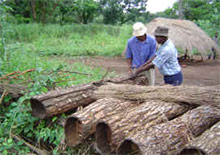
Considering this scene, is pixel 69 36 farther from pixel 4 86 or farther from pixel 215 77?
pixel 4 86

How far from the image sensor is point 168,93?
9.71ft

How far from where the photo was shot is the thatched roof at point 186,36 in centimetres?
931

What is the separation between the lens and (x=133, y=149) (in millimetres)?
2230

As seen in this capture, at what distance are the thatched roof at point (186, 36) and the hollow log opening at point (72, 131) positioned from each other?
7.28m

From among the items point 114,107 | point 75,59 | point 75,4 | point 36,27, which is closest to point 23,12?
point 75,4

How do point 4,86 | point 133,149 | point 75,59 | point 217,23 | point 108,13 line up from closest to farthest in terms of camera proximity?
point 133,149 < point 4,86 < point 217,23 < point 75,59 < point 108,13

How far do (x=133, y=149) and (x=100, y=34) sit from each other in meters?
12.9

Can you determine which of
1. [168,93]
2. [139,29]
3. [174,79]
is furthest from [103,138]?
[139,29]

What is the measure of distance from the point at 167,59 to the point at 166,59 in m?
0.07

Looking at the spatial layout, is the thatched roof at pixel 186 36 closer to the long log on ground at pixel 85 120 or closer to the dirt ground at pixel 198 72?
the dirt ground at pixel 198 72

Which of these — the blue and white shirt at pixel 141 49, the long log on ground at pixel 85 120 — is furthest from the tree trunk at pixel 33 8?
the long log on ground at pixel 85 120

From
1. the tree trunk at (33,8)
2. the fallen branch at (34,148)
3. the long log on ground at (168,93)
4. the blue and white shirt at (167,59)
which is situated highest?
the tree trunk at (33,8)

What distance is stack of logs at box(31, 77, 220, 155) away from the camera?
7.03ft

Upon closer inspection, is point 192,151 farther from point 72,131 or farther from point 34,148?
point 34,148
